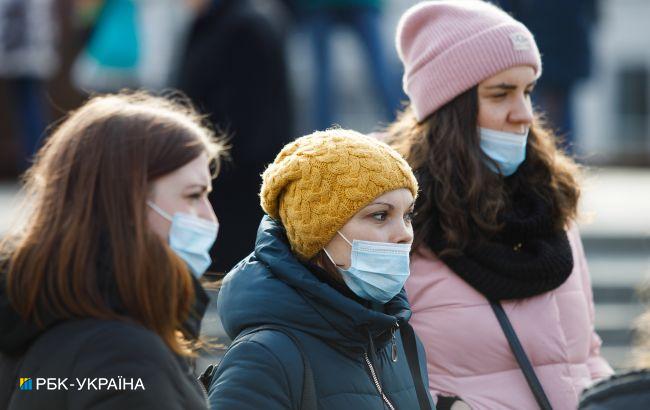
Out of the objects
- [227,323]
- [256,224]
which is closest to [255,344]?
[227,323]

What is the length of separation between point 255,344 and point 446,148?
124 cm

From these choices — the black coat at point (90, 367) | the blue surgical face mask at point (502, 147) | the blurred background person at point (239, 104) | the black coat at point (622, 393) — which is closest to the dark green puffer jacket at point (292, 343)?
the black coat at point (90, 367)

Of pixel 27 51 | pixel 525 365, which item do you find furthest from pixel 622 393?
pixel 27 51

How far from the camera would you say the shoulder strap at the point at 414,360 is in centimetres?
335

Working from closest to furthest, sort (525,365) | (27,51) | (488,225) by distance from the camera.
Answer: (525,365) → (488,225) → (27,51)

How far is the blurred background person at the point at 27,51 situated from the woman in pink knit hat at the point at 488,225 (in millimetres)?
5345

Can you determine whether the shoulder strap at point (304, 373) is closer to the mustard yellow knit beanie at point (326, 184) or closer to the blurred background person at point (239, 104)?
the mustard yellow knit beanie at point (326, 184)

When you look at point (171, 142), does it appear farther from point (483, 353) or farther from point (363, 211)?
point (483, 353)

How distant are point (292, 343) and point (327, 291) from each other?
16 cm

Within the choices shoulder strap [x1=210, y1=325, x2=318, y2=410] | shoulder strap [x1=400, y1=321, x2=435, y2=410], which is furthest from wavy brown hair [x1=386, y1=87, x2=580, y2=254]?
shoulder strap [x1=210, y1=325, x2=318, y2=410]

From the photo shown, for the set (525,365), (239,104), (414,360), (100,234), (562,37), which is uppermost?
(100,234)

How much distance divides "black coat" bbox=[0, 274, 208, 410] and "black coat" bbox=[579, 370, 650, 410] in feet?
2.76

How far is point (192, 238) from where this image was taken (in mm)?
3334

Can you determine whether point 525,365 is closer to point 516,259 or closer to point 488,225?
point 516,259
